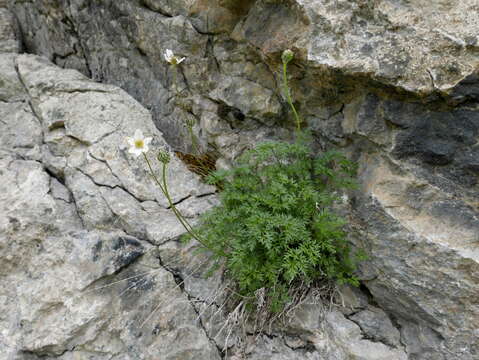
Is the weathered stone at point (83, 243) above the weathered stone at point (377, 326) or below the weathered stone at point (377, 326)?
below

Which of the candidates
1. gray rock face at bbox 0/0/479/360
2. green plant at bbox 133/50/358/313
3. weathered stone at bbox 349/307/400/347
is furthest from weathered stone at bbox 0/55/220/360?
weathered stone at bbox 349/307/400/347

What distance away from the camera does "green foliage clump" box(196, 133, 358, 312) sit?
248 centimetres

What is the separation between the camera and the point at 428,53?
2328mm

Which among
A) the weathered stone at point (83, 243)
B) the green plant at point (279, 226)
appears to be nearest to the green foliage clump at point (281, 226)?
the green plant at point (279, 226)

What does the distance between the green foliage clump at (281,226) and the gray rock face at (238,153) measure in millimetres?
191

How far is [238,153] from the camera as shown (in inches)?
136

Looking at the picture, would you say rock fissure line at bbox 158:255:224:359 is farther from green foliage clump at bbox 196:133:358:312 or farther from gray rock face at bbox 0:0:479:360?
green foliage clump at bbox 196:133:358:312

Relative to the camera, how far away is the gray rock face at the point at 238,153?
234 cm

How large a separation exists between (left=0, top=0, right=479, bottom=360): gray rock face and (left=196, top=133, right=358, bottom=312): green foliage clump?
0.19 metres

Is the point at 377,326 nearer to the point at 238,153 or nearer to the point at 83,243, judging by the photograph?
the point at 238,153

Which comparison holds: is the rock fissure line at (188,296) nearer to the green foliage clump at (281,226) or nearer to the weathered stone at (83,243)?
the weathered stone at (83,243)

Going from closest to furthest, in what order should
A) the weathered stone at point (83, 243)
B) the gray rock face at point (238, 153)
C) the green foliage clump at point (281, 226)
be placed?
the gray rock face at point (238, 153)
the green foliage clump at point (281, 226)
the weathered stone at point (83, 243)

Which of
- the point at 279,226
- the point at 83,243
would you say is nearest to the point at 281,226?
the point at 279,226

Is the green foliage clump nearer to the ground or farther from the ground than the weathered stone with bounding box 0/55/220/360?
farther from the ground
